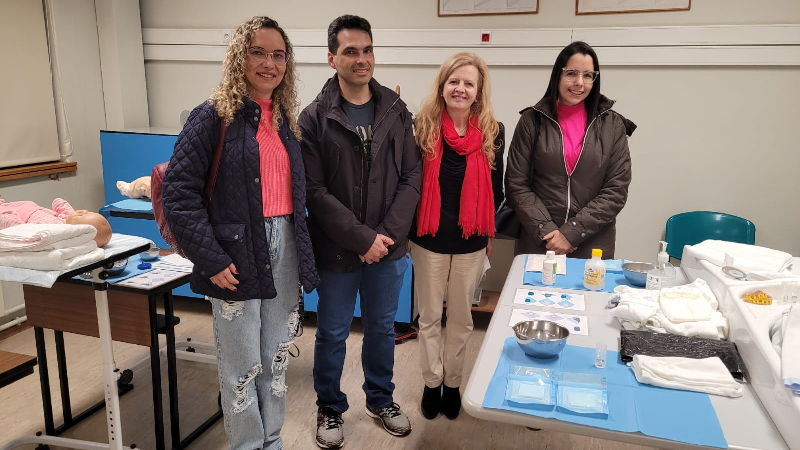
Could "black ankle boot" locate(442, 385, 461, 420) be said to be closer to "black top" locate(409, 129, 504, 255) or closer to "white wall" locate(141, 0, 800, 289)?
"black top" locate(409, 129, 504, 255)

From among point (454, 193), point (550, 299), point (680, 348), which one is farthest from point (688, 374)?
point (454, 193)

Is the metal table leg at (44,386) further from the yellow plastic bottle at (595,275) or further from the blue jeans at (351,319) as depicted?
the yellow plastic bottle at (595,275)

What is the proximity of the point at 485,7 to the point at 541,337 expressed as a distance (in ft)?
8.04

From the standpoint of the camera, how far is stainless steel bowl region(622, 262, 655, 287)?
2006 mm

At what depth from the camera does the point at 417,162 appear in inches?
89.5

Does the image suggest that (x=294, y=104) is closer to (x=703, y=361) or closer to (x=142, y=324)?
(x=142, y=324)

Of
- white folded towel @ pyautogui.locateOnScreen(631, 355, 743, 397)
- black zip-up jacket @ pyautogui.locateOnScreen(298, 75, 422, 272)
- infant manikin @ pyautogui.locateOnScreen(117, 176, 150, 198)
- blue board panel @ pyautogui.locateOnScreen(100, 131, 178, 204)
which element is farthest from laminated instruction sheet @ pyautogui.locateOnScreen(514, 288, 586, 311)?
blue board panel @ pyautogui.locateOnScreen(100, 131, 178, 204)

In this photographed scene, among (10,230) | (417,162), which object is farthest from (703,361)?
(10,230)

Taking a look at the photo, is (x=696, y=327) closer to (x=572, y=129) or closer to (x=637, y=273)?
(x=637, y=273)

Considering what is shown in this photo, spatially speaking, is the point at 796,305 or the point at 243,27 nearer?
the point at 796,305

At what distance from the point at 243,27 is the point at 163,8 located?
2643 mm

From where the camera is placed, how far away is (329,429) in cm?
232

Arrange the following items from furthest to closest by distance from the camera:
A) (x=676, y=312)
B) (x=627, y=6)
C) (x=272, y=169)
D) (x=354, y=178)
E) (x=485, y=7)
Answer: (x=485, y=7) < (x=627, y=6) < (x=354, y=178) < (x=272, y=169) < (x=676, y=312)

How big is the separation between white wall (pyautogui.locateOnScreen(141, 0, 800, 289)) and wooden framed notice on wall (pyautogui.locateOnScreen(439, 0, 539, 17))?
42 millimetres
